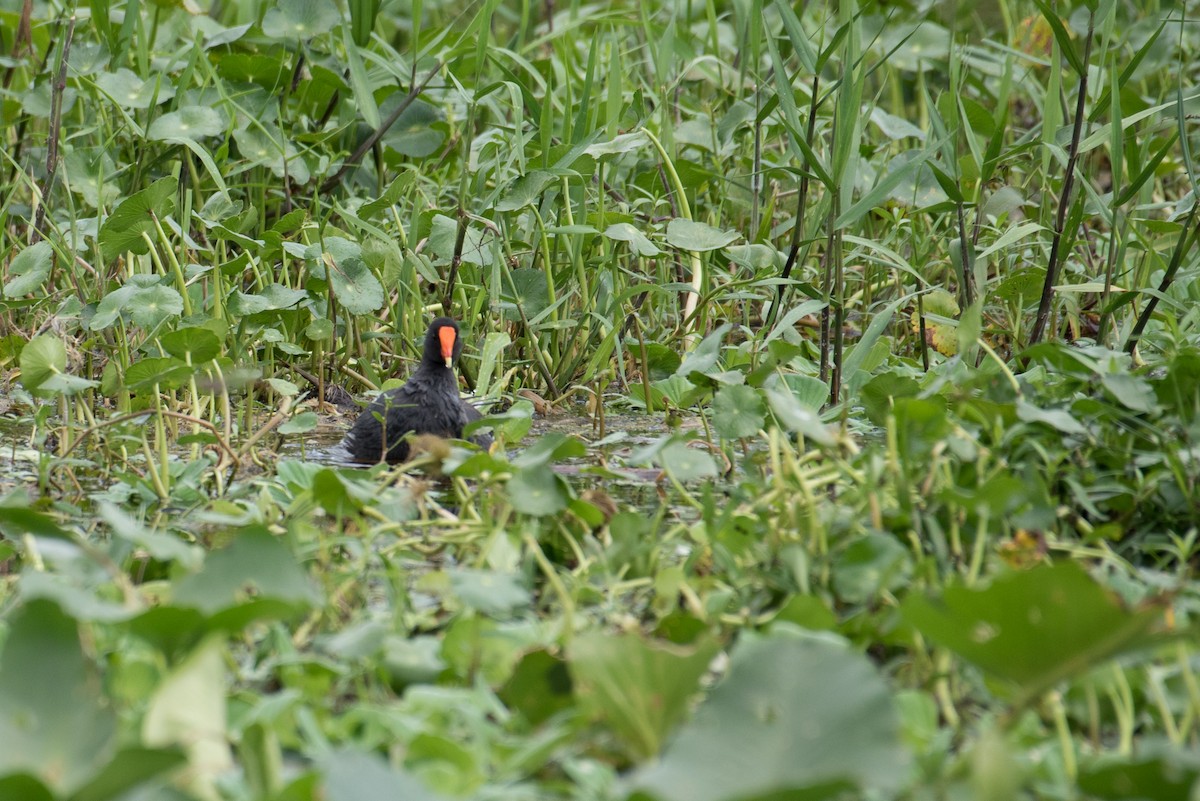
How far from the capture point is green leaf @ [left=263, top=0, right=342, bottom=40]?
4195 mm

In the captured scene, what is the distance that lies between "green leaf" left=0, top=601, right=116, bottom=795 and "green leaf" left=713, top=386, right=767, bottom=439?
138cm

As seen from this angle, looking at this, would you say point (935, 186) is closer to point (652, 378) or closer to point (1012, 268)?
point (1012, 268)

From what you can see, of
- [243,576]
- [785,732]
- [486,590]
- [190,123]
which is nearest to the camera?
[785,732]

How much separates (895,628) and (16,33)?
4.02 metres

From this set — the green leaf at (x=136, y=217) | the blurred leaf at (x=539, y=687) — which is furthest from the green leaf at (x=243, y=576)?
the green leaf at (x=136, y=217)

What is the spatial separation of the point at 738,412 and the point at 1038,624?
4.01 feet

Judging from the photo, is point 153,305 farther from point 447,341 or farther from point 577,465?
point 577,465

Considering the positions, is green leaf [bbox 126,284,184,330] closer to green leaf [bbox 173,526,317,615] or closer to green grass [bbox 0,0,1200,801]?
green grass [bbox 0,0,1200,801]

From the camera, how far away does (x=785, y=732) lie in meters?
1.32

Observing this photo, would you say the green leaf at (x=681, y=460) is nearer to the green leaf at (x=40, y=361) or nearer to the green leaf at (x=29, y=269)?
the green leaf at (x=40, y=361)

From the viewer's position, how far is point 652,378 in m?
3.62

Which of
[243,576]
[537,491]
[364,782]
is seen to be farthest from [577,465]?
[364,782]

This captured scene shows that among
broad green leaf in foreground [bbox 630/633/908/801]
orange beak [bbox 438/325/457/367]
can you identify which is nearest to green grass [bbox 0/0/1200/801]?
broad green leaf in foreground [bbox 630/633/908/801]

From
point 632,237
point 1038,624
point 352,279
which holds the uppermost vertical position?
point 1038,624
